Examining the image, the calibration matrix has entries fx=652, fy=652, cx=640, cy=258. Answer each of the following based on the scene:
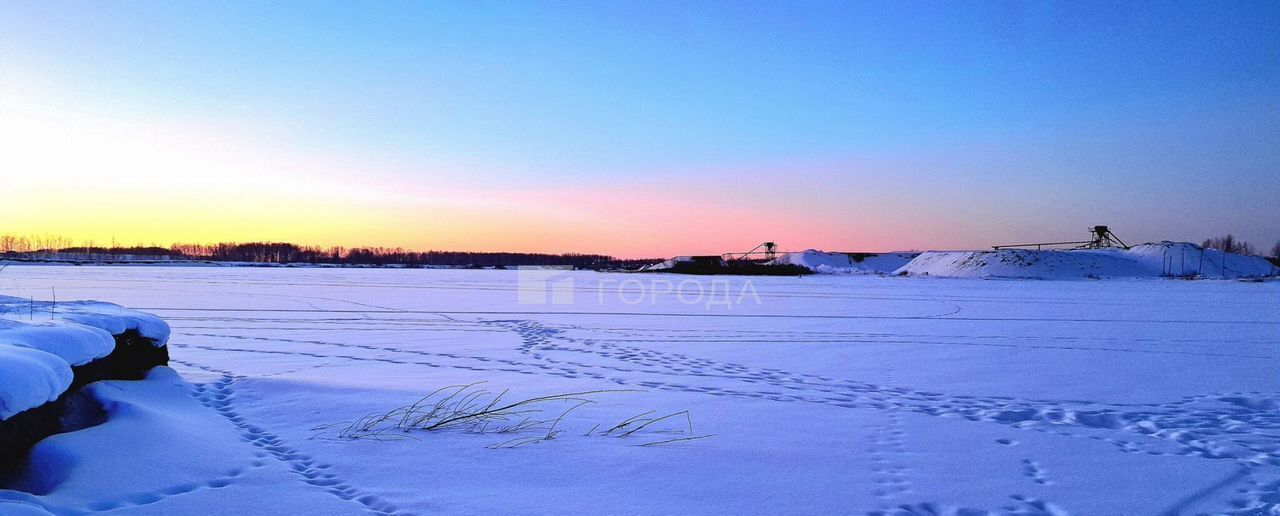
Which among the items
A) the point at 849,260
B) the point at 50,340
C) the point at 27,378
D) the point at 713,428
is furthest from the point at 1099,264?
the point at 27,378

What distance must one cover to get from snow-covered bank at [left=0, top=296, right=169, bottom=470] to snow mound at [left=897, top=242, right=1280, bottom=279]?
34.7m

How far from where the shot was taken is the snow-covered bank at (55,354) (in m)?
2.93

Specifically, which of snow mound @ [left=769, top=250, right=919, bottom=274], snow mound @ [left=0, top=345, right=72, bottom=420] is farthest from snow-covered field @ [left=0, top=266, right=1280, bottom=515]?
snow mound @ [left=769, top=250, right=919, bottom=274]

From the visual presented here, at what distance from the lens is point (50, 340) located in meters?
3.87

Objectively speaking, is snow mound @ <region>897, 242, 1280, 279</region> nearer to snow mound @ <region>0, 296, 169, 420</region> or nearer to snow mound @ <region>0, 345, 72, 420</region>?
snow mound @ <region>0, 296, 169, 420</region>

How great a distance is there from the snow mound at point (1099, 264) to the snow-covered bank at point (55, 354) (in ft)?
114

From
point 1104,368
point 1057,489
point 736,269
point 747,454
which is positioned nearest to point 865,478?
point 747,454

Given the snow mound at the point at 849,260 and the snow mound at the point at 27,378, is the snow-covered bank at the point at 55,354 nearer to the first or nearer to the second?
the snow mound at the point at 27,378

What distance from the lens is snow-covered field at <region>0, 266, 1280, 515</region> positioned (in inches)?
122

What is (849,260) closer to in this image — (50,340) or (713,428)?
(713,428)

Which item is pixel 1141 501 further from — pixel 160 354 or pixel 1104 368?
pixel 160 354

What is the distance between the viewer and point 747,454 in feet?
12.6

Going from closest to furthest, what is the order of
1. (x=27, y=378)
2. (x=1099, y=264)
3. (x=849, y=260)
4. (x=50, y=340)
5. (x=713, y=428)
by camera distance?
(x=27, y=378), (x=50, y=340), (x=713, y=428), (x=1099, y=264), (x=849, y=260)

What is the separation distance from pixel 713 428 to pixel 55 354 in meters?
3.95
